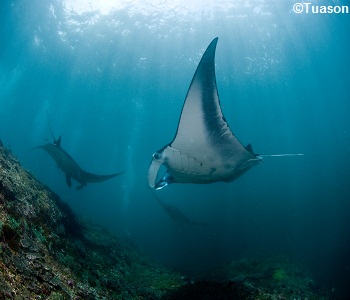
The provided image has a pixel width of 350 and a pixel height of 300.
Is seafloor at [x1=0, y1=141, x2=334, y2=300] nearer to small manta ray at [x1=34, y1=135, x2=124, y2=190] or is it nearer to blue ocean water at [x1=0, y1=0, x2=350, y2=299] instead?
blue ocean water at [x1=0, y1=0, x2=350, y2=299]

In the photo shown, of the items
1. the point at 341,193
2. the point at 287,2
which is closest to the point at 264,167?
the point at 341,193

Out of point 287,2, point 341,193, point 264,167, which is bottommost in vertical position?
point 341,193

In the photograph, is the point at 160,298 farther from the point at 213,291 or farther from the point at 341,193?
the point at 341,193

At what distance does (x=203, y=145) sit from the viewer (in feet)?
13.7

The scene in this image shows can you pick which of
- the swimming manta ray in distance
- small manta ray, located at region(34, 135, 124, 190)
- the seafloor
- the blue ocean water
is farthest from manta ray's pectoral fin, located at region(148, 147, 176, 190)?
small manta ray, located at region(34, 135, 124, 190)

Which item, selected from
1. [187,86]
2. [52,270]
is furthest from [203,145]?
[187,86]

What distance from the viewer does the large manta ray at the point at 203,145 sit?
3.45 metres

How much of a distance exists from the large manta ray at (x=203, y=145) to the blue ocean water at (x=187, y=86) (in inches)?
200

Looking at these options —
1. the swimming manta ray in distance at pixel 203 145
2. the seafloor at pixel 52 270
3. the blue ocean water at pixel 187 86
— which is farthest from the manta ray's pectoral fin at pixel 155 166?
the blue ocean water at pixel 187 86

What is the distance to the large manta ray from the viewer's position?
3.45 metres

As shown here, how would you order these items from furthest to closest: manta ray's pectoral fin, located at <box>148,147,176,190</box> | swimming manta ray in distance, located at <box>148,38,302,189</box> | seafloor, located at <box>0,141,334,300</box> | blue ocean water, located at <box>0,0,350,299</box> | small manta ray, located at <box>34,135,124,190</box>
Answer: blue ocean water, located at <box>0,0,350,299</box> → small manta ray, located at <box>34,135,124,190</box> → manta ray's pectoral fin, located at <box>148,147,176,190</box> → swimming manta ray in distance, located at <box>148,38,302,189</box> → seafloor, located at <box>0,141,334,300</box>

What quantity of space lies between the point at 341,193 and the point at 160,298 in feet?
179

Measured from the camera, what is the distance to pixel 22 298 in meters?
1.62

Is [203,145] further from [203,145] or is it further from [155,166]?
[155,166]
